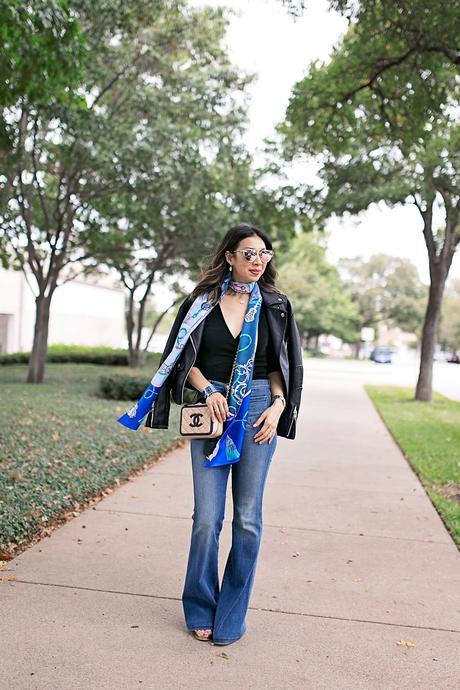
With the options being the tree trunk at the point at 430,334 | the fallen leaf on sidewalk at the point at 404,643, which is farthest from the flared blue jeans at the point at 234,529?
the tree trunk at the point at 430,334

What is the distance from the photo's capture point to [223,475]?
3.50 m

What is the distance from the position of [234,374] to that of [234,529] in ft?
2.44

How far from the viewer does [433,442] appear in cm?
1114

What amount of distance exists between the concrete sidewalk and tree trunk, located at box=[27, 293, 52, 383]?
9.49 m

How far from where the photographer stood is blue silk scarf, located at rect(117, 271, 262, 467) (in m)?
3.41

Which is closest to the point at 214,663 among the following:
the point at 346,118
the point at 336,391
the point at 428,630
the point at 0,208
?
the point at 428,630

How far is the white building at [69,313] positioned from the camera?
3247 centimetres

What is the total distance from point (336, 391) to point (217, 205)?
821 centimetres

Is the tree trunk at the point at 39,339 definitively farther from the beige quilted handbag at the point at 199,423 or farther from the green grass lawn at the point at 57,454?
the beige quilted handbag at the point at 199,423

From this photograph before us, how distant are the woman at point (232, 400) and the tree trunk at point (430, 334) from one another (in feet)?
50.1

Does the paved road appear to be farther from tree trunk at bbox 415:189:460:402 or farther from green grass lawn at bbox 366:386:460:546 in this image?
green grass lawn at bbox 366:386:460:546

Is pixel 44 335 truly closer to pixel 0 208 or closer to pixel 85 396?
pixel 85 396

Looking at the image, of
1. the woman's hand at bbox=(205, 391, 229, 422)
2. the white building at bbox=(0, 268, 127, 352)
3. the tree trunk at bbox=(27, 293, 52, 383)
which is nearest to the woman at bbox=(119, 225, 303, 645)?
the woman's hand at bbox=(205, 391, 229, 422)

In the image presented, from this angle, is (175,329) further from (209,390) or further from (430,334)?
(430,334)
